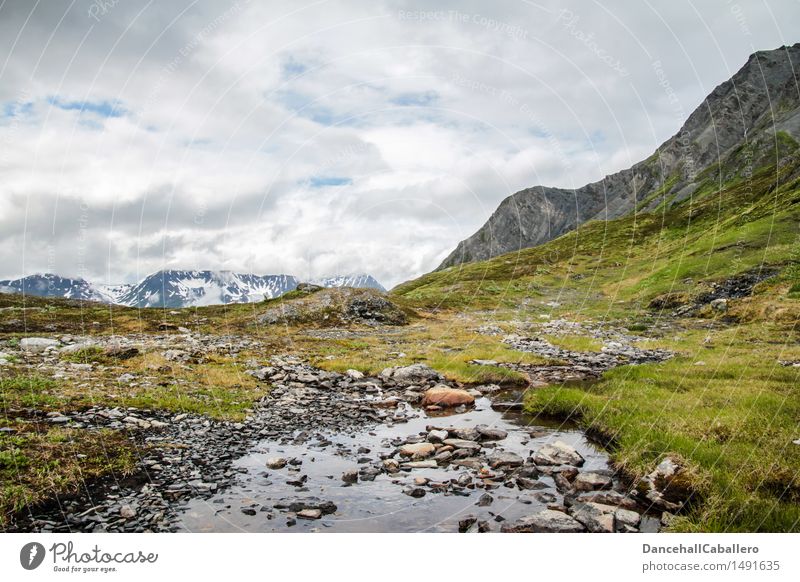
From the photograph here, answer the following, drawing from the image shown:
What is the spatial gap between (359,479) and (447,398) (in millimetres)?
8501

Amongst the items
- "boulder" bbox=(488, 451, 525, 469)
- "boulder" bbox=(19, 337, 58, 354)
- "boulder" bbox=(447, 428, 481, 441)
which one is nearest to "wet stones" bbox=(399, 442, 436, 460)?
"boulder" bbox=(447, 428, 481, 441)

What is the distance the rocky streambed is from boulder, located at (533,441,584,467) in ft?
0.11

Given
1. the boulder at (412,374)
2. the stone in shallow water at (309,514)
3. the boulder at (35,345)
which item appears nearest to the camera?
the stone in shallow water at (309,514)

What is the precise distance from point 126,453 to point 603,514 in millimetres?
10251

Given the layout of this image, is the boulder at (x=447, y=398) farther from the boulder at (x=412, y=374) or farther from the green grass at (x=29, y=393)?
the green grass at (x=29, y=393)

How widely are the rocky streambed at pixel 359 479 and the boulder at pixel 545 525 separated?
0.07ft

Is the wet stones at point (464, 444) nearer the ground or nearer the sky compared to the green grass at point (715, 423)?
nearer the ground

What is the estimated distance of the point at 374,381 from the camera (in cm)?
2242

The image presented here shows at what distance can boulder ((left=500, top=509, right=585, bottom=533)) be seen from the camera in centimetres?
749

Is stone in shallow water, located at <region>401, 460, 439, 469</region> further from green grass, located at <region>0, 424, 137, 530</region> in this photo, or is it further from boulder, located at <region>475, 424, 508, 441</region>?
green grass, located at <region>0, 424, 137, 530</region>

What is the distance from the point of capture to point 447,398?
714 inches

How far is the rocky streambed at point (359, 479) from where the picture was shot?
7.89 meters

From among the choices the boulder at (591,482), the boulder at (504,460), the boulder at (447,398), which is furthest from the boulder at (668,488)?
the boulder at (447,398)

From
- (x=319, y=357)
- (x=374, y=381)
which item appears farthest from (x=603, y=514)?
(x=319, y=357)
